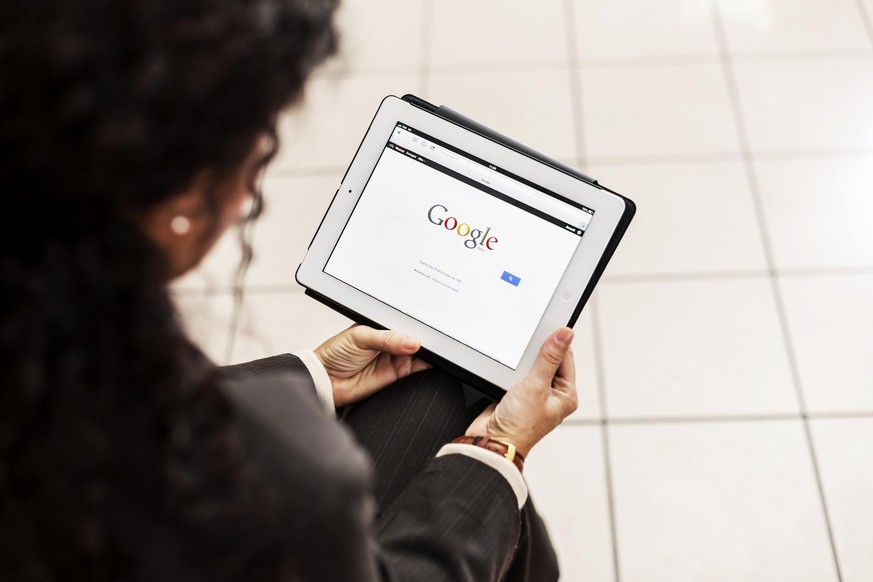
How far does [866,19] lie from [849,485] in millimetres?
1266

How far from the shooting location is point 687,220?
5.66 feet

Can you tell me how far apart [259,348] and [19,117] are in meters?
1.25

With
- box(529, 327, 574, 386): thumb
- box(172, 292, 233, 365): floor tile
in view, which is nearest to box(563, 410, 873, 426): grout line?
box(529, 327, 574, 386): thumb

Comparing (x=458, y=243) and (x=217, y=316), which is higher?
(x=217, y=316)

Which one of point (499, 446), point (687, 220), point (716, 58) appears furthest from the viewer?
point (716, 58)

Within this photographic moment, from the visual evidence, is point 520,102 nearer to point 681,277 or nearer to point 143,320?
point 681,277

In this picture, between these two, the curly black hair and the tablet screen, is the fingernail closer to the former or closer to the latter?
the tablet screen

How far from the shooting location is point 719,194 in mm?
1755

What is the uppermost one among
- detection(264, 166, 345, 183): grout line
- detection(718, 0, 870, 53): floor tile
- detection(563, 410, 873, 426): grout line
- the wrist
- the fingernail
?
detection(718, 0, 870, 53): floor tile

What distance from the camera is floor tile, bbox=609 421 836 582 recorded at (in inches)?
53.5

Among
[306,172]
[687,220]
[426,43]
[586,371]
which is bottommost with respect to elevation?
[586,371]

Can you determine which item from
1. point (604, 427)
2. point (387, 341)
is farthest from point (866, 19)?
point (387, 341)

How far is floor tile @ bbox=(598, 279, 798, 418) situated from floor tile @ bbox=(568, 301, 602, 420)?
0.02 meters

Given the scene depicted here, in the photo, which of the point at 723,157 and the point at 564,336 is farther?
the point at 723,157
